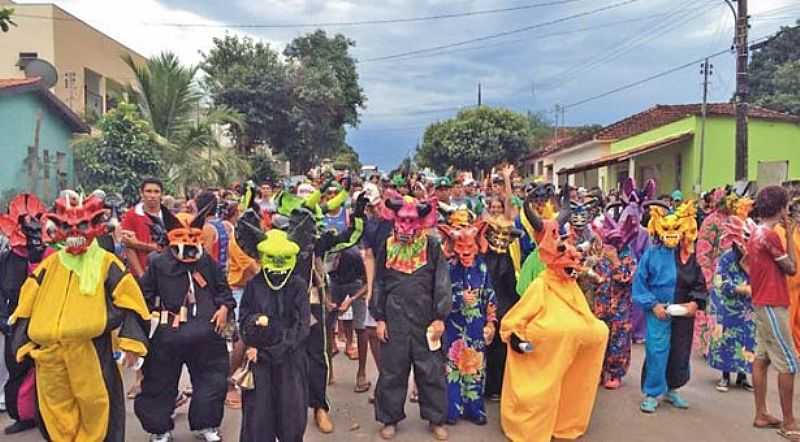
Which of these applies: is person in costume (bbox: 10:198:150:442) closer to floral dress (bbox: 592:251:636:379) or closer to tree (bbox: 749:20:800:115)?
floral dress (bbox: 592:251:636:379)

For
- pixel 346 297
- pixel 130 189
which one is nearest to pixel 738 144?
pixel 346 297

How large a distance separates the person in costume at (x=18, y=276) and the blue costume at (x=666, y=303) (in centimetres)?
504

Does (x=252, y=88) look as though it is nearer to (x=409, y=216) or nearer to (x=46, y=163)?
(x=46, y=163)

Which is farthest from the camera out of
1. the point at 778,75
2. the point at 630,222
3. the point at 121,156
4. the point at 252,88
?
the point at 778,75

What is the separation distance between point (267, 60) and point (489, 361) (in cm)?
2513

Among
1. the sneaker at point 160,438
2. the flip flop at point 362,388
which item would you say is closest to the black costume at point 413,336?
the flip flop at point 362,388

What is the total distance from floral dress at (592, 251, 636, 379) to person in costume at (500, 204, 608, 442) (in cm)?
149

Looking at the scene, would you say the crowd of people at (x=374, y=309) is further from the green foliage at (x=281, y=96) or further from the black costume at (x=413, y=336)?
the green foliage at (x=281, y=96)

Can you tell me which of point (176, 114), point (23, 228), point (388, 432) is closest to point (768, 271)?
point (388, 432)

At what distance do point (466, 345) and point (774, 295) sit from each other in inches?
95.0

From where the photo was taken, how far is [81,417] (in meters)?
4.49

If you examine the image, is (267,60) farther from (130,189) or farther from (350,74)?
(130,189)

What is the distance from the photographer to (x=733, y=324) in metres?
6.60

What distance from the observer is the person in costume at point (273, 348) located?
4.40 m
